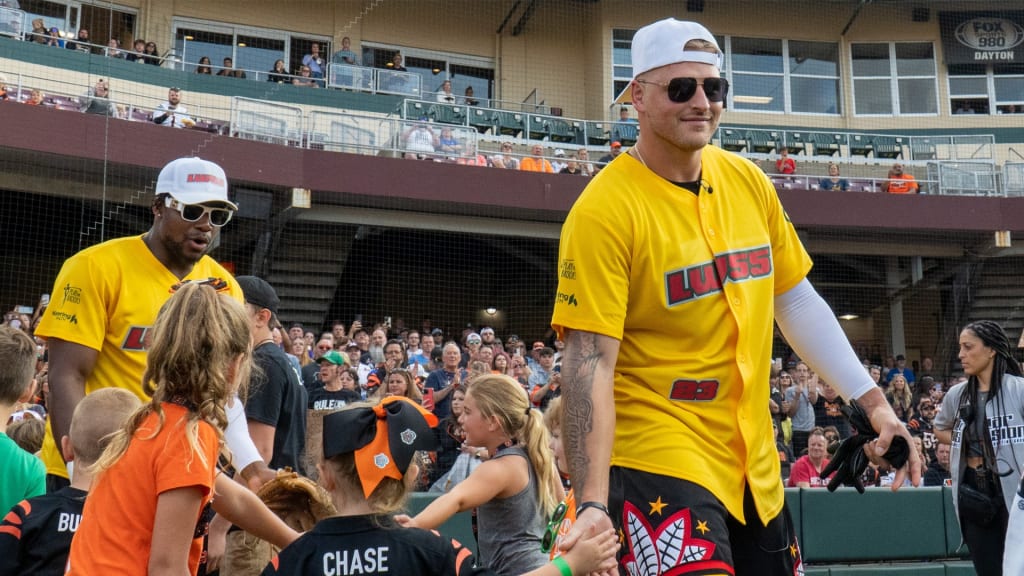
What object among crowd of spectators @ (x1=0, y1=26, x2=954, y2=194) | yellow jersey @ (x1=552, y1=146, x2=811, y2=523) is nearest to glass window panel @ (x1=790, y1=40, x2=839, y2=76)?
crowd of spectators @ (x1=0, y1=26, x2=954, y2=194)

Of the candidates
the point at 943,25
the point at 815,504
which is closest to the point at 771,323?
the point at 815,504

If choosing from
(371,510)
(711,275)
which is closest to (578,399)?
(711,275)

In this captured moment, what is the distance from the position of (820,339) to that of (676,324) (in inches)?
24.4

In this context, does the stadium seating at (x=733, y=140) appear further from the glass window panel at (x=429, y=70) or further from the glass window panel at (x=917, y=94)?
the glass window panel at (x=917, y=94)

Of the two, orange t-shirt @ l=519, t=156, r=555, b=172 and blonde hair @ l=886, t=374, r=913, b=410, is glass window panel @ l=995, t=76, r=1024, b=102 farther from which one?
blonde hair @ l=886, t=374, r=913, b=410

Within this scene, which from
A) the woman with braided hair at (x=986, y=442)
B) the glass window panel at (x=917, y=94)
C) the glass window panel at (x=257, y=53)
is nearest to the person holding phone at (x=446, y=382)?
the woman with braided hair at (x=986, y=442)

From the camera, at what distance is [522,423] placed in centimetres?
478

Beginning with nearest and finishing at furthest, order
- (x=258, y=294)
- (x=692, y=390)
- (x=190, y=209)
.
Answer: (x=692, y=390) < (x=190, y=209) < (x=258, y=294)

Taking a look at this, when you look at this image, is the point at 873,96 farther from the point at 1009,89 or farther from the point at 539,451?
the point at 539,451

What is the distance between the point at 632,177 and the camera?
3.16 meters

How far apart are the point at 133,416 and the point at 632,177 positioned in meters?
1.61

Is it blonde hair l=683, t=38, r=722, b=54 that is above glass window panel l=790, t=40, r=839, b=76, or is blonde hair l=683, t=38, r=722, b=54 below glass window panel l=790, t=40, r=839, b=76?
below

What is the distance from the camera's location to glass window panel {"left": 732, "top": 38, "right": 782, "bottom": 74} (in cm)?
2794

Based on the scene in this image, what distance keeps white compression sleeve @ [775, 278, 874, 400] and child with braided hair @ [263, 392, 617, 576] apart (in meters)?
1.18
